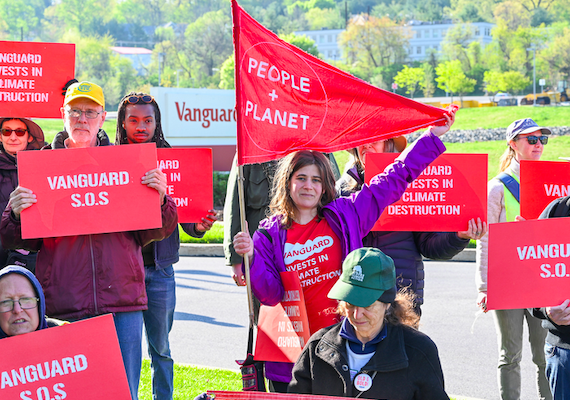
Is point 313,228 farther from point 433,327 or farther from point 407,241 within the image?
point 433,327

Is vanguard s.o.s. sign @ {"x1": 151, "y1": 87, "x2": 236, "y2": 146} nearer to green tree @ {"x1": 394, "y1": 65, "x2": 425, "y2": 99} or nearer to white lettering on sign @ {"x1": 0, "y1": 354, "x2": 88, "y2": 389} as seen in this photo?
white lettering on sign @ {"x1": 0, "y1": 354, "x2": 88, "y2": 389}

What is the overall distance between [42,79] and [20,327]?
9.31 feet

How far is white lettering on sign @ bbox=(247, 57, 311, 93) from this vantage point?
347 centimetres

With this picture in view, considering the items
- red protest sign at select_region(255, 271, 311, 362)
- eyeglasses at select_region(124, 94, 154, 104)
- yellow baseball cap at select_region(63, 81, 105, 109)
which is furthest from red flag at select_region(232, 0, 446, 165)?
eyeglasses at select_region(124, 94, 154, 104)

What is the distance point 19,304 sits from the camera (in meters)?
3.02

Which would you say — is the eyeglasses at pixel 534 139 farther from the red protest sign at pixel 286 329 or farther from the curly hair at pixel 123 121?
the curly hair at pixel 123 121

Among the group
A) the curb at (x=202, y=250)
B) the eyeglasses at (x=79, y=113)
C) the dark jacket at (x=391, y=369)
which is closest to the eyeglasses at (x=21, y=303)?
the eyeglasses at (x=79, y=113)

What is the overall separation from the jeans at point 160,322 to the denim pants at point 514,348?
7.33 feet

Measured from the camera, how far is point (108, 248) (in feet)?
11.4

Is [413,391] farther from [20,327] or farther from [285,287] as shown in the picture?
[20,327]

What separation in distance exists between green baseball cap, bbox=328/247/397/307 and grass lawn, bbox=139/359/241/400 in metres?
2.78

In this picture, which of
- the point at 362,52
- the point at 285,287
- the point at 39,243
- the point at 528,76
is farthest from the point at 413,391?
the point at 362,52

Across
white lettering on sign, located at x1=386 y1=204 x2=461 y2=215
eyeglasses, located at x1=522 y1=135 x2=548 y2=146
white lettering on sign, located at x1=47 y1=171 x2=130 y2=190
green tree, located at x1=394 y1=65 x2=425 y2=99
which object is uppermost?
green tree, located at x1=394 y1=65 x2=425 y2=99

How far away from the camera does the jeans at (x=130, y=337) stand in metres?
3.51
